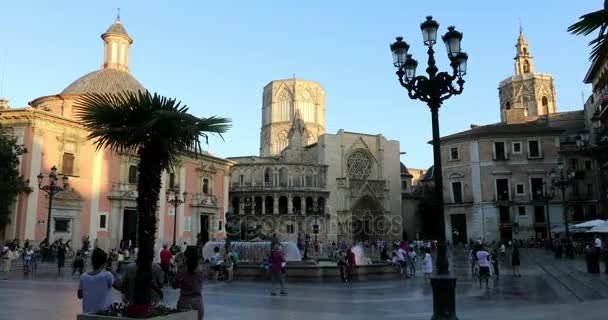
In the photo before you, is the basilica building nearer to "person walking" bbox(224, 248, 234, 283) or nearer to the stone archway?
the stone archway

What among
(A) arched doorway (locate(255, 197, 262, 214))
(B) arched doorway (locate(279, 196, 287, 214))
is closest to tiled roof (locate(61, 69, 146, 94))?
(A) arched doorway (locate(255, 197, 262, 214))

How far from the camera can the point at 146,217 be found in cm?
604

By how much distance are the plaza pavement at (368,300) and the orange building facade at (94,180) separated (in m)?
9.86

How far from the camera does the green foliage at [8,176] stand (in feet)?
85.5

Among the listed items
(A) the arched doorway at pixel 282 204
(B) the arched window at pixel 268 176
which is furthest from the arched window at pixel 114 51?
(A) the arched doorway at pixel 282 204

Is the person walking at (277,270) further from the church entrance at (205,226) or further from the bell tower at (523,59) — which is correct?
the bell tower at (523,59)

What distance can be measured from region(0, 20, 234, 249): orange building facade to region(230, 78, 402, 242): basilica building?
1009 centimetres

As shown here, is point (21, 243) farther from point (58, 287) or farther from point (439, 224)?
point (439, 224)

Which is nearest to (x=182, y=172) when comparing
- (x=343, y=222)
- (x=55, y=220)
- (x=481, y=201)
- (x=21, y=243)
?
(x=55, y=220)

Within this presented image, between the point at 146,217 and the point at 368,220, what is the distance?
182ft

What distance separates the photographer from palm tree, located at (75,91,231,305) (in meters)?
6.17

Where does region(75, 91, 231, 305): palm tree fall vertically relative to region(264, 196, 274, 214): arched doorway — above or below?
below

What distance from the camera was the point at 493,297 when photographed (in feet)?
43.6

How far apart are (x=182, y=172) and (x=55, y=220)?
1162cm
